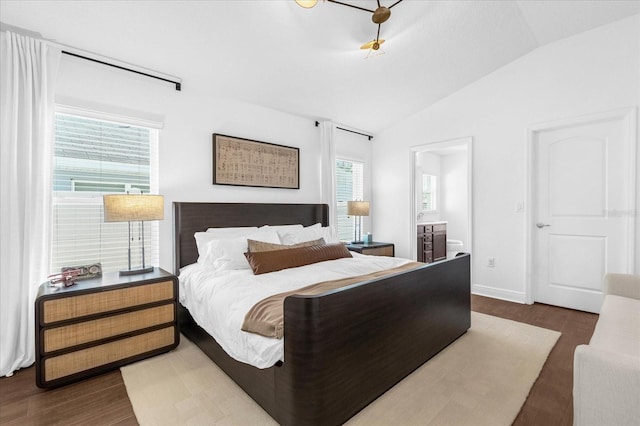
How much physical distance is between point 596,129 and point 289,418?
409cm

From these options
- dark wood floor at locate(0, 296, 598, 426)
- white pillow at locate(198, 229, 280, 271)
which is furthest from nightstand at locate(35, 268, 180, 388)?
white pillow at locate(198, 229, 280, 271)

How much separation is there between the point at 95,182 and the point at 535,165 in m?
4.71

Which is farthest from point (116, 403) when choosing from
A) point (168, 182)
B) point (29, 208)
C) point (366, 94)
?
point (366, 94)

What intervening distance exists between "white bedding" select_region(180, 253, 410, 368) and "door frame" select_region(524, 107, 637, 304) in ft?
6.13

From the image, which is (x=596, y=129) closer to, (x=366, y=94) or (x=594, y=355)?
(x=366, y=94)

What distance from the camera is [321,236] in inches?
143

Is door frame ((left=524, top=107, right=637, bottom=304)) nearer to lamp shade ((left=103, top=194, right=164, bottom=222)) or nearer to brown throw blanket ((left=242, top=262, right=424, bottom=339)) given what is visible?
brown throw blanket ((left=242, top=262, right=424, bottom=339))

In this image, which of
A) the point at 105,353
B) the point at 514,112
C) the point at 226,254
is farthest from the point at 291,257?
the point at 514,112

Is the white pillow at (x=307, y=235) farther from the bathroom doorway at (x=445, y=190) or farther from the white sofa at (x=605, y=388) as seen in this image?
the bathroom doorway at (x=445, y=190)

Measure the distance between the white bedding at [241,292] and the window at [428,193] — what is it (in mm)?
4205

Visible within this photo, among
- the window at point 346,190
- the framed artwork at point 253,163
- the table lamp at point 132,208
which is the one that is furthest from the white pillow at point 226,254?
the window at point 346,190

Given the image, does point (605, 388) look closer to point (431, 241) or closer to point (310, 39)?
point (310, 39)

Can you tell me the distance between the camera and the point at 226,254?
2.73 metres

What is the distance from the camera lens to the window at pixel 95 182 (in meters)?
2.56
